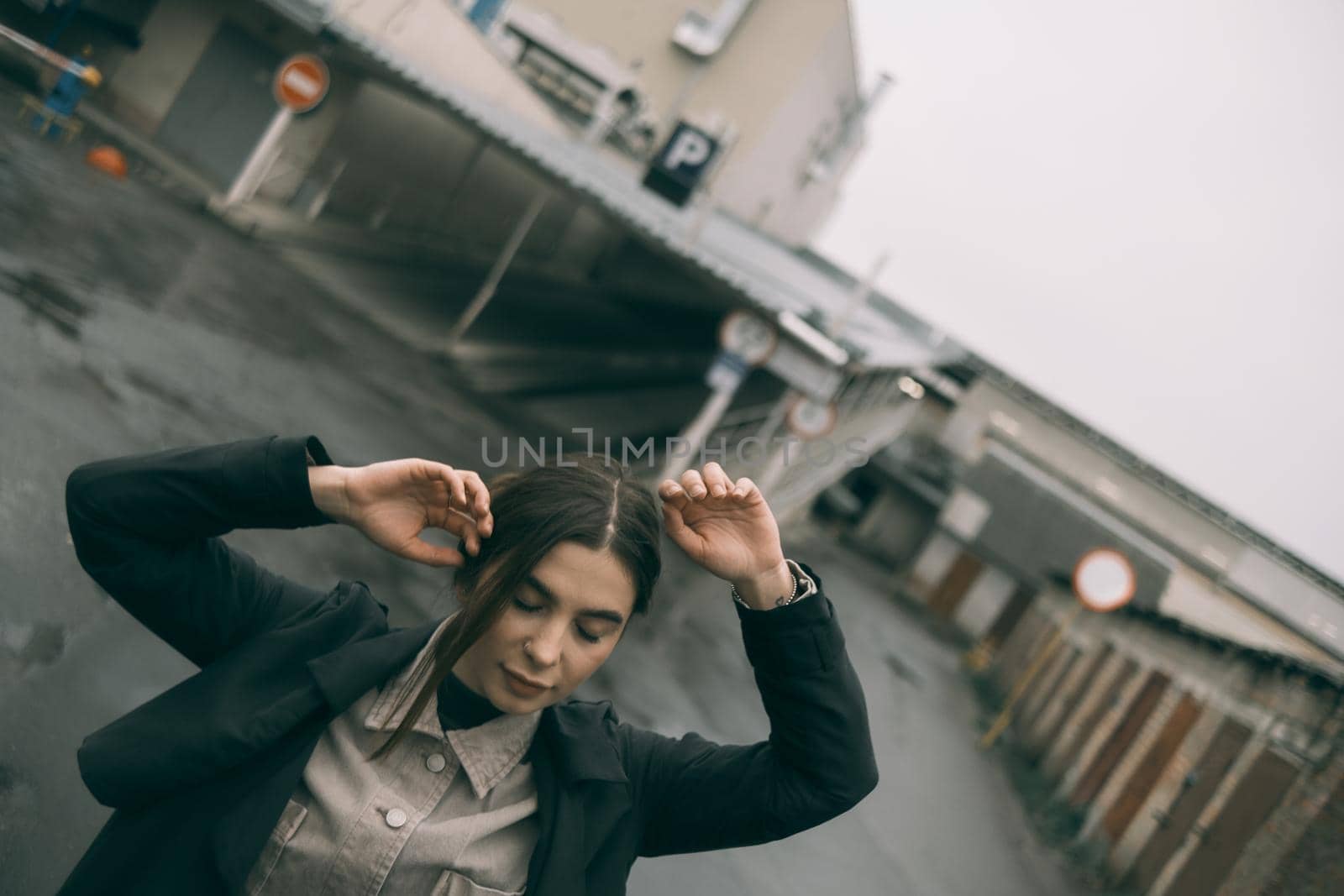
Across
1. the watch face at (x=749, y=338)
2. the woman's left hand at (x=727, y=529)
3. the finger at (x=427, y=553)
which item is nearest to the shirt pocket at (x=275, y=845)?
the finger at (x=427, y=553)

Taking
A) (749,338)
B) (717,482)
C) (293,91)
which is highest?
(749,338)

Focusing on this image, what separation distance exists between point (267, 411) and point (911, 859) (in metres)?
6.65

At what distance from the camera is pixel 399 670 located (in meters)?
1.78

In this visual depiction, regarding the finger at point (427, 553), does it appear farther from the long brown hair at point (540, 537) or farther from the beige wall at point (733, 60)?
the beige wall at point (733, 60)

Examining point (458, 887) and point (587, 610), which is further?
point (587, 610)

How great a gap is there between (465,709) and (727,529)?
62cm

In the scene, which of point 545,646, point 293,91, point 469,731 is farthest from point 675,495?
point 293,91

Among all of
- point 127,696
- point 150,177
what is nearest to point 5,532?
point 127,696

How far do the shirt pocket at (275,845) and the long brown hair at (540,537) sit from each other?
183 millimetres

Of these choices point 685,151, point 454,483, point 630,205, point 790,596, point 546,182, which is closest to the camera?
point 454,483

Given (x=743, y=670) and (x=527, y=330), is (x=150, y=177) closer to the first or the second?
(x=527, y=330)

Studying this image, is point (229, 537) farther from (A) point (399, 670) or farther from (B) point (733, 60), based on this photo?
(B) point (733, 60)

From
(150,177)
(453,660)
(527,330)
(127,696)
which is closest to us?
(453,660)

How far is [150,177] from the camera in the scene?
13.1 meters
